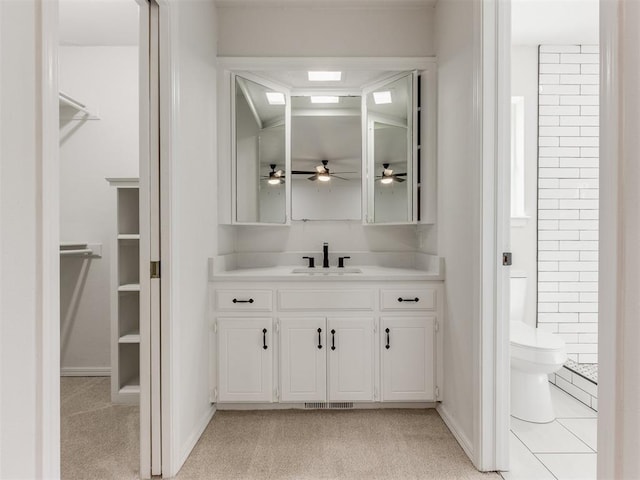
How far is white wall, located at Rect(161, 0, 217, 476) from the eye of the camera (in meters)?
1.76

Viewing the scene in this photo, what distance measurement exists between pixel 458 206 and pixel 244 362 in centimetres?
156

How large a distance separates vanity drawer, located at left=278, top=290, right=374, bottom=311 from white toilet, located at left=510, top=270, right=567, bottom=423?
89cm

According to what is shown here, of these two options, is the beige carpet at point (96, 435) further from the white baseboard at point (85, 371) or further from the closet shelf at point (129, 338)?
the closet shelf at point (129, 338)

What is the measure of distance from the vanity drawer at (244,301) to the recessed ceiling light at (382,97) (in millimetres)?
1590

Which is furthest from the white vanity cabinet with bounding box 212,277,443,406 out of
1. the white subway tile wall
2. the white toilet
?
the white subway tile wall

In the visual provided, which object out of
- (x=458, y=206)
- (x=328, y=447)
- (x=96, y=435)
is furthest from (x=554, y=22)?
(x=96, y=435)

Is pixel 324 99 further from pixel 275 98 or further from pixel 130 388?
pixel 130 388

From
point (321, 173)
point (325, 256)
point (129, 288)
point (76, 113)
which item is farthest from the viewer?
point (76, 113)

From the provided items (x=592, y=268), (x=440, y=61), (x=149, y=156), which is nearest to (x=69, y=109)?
(x=149, y=156)

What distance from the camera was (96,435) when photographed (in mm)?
2123

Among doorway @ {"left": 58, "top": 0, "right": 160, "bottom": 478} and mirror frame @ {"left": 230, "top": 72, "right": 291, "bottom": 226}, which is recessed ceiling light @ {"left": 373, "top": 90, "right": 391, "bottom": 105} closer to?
mirror frame @ {"left": 230, "top": 72, "right": 291, "bottom": 226}

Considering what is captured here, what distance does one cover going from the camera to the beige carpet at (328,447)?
178 centimetres

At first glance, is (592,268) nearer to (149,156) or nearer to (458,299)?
(458,299)

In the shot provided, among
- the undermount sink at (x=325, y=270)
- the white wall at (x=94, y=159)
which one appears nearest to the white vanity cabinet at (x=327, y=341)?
the undermount sink at (x=325, y=270)
